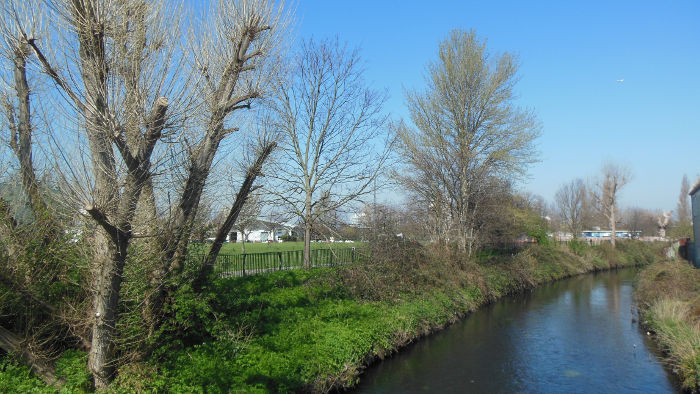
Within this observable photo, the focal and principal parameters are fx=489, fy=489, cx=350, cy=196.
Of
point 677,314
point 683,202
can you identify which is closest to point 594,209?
point 683,202

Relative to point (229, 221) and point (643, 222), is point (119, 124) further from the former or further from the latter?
point (643, 222)

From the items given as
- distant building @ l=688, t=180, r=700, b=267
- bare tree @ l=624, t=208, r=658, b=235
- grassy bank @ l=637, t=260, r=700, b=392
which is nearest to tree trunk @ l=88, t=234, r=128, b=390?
grassy bank @ l=637, t=260, r=700, b=392

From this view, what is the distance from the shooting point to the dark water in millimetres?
10258

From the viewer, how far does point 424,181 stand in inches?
945

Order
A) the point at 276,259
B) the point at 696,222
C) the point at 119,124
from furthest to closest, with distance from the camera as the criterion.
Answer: the point at 696,222 < the point at 276,259 < the point at 119,124

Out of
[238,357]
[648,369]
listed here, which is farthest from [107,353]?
[648,369]

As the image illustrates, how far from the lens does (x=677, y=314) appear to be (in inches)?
488

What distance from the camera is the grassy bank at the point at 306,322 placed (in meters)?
7.69

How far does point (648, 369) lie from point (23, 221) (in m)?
13.1

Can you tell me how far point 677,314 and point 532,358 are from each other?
3.85 m

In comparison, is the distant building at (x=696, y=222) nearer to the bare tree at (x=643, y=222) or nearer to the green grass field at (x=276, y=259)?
the green grass field at (x=276, y=259)

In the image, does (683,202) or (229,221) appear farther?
(683,202)

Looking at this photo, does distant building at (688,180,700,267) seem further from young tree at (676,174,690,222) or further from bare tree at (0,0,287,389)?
young tree at (676,174,690,222)

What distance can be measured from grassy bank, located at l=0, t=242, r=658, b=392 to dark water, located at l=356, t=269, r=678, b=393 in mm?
Result: 694
